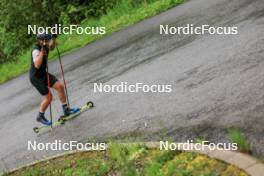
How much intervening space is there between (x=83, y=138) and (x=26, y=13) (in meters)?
23.6

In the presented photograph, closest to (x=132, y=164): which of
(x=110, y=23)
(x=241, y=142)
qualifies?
(x=241, y=142)

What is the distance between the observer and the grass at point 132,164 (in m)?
6.21

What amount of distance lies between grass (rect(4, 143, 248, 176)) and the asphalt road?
652 mm

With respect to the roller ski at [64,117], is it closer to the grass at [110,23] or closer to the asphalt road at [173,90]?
the asphalt road at [173,90]

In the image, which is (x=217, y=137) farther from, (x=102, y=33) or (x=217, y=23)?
(x=102, y=33)

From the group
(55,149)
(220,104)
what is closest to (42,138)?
(55,149)

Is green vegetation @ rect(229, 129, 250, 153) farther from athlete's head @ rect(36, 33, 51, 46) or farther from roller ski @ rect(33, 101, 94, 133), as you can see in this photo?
roller ski @ rect(33, 101, 94, 133)

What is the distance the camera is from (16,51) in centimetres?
3369

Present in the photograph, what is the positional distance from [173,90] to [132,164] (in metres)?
3.93

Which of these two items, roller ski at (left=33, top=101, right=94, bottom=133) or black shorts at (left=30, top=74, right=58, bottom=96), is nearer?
black shorts at (left=30, top=74, right=58, bottom=96)

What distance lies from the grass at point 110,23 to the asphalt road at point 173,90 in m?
3.46

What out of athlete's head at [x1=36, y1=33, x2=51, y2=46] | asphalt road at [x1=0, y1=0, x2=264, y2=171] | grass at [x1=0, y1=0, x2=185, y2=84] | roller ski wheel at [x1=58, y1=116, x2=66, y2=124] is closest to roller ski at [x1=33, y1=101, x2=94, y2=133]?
roller ski wheel at [x1=58, y1=116, x2=66, y2=124]

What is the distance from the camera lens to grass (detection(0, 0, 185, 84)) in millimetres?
23861

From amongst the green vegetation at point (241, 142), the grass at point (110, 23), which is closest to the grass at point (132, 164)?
the green vegetation at point (241, 142)
